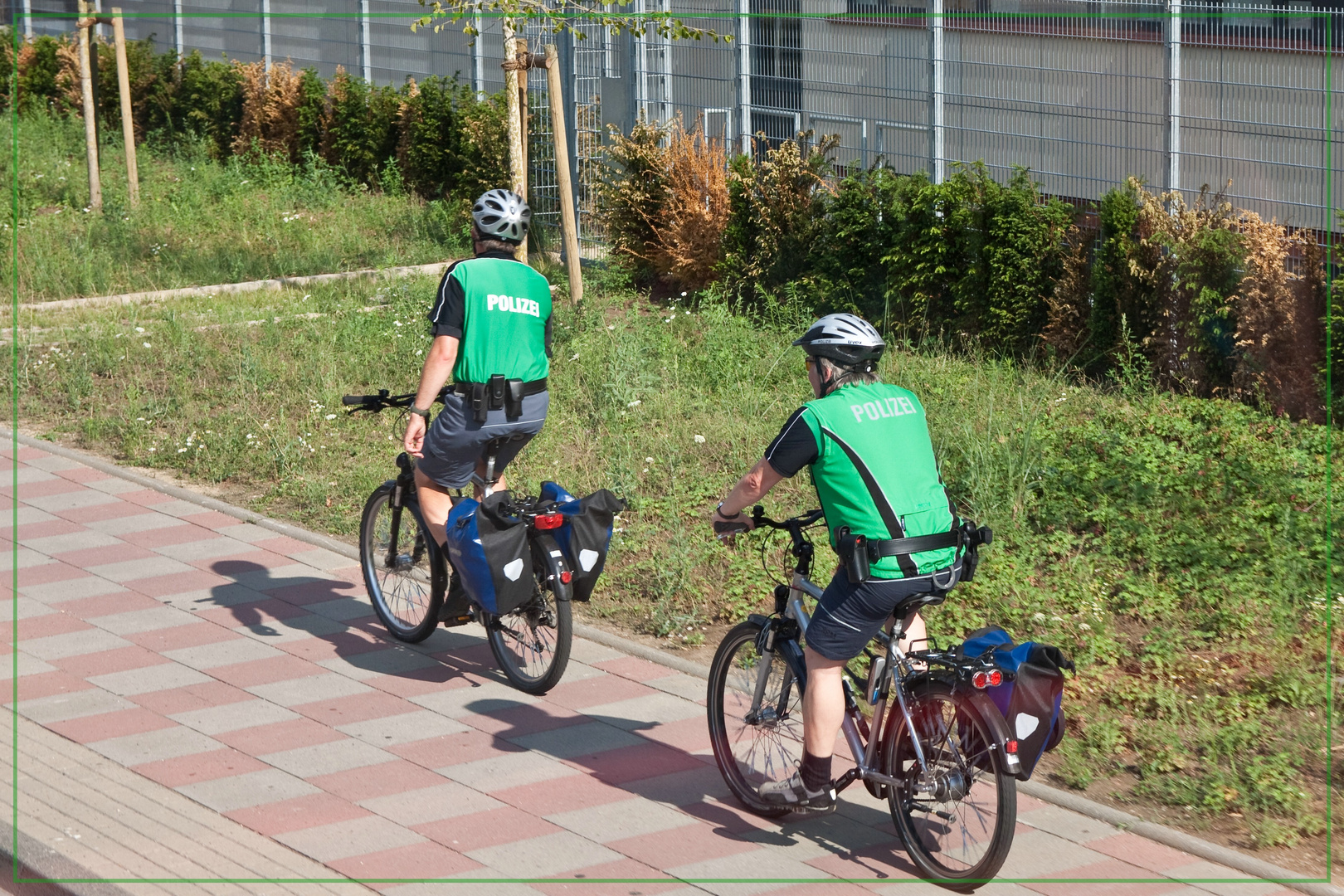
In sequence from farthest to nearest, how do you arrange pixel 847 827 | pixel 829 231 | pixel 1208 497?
pixel 829 231 → pixel 1208 497 → pixel 847 827

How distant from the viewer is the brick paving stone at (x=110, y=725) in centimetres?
601

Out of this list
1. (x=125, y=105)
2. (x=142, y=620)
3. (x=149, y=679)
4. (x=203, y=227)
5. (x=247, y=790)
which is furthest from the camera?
(x=125, y=105)

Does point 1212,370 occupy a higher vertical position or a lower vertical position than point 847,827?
higher

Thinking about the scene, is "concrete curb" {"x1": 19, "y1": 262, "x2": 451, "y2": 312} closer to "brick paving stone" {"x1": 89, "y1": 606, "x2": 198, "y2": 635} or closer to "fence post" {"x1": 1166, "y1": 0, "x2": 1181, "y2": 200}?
"brick paving stone" {"x1": 89, "y1": 606, "x2": 198, "y2": 635}

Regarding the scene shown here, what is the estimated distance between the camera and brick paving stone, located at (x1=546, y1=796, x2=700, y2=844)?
5.14 meters

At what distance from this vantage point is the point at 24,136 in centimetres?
2217

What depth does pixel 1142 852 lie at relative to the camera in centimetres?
497

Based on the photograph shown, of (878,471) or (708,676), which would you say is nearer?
(878,471)

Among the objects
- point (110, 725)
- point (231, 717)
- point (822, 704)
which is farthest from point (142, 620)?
point (822, 704)

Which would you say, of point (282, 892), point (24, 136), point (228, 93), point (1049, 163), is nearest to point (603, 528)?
point (282, 892)

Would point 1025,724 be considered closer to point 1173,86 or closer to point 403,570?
point 403,570

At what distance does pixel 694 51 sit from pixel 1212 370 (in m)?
6.28

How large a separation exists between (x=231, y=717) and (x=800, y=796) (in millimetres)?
2498

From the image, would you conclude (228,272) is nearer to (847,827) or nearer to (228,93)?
(228,93)
